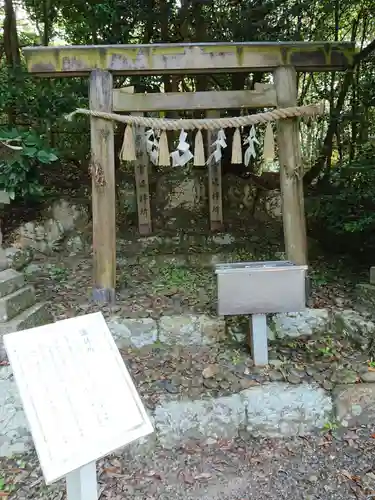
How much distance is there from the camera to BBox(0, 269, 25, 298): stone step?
3.37 m

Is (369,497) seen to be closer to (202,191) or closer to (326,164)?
(202,191)

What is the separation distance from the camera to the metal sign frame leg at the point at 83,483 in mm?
1664

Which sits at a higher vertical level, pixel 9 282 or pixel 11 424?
pixel 9 282

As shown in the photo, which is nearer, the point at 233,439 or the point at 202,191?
the point at 233,439

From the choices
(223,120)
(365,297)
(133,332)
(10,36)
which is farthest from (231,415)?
(10,36)

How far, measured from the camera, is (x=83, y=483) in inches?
65.6

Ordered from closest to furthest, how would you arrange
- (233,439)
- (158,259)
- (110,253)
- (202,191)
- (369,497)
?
(369,497)
(233,439)
(110,253)
(158,259)
(202,191)

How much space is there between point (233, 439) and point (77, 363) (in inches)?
66.6

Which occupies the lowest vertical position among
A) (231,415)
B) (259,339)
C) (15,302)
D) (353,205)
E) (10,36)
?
(231,415)

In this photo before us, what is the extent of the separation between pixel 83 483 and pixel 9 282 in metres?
2.20

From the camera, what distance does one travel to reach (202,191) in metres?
5.96

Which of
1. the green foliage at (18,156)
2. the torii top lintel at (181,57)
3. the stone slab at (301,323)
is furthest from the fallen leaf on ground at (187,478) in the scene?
the torii top lintel at (181,57)

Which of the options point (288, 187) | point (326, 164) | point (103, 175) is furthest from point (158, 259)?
point (326, 164)

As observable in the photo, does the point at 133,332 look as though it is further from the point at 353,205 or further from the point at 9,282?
the point at 353,205
